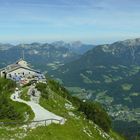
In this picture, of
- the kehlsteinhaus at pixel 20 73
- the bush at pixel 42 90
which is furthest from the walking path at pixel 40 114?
the kehlsteinhaus at pixel 20 73

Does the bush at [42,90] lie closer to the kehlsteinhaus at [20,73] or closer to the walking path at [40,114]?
the walking path at [40,114]

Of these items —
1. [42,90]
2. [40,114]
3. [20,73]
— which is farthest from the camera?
[20,73]

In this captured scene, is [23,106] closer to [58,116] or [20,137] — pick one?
[58,116]

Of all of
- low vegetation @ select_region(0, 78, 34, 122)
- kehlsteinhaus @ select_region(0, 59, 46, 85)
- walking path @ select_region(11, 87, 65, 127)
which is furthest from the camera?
kehlsteinhaus @ select_region(0, 59, 46, 85)

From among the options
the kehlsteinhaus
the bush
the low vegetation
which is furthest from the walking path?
the kehlsteinhaus

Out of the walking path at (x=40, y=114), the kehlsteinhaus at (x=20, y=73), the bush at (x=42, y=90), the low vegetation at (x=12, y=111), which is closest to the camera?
the low vegetation at (x=12, y=111)

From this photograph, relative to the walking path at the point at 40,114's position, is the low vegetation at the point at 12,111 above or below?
above

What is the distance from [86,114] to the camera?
390ft

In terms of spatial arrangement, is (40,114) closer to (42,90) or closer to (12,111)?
(12,111)

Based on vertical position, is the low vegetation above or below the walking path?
above

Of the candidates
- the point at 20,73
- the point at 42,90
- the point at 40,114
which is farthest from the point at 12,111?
the point at 20,73

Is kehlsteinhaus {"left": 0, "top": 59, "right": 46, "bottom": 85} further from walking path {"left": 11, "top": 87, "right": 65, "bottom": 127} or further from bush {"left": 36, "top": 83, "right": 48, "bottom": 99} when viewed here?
walking path {"left": 11, "top": 87, "right": 65, "bottom": 127}

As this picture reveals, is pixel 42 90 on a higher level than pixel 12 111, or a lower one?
lower

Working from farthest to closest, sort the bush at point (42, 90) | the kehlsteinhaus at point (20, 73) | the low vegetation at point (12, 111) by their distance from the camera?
the kehlsteinhaus at point (20, 73) < the bush at point (42, 90) < the low vegetation at point (12, 111)
